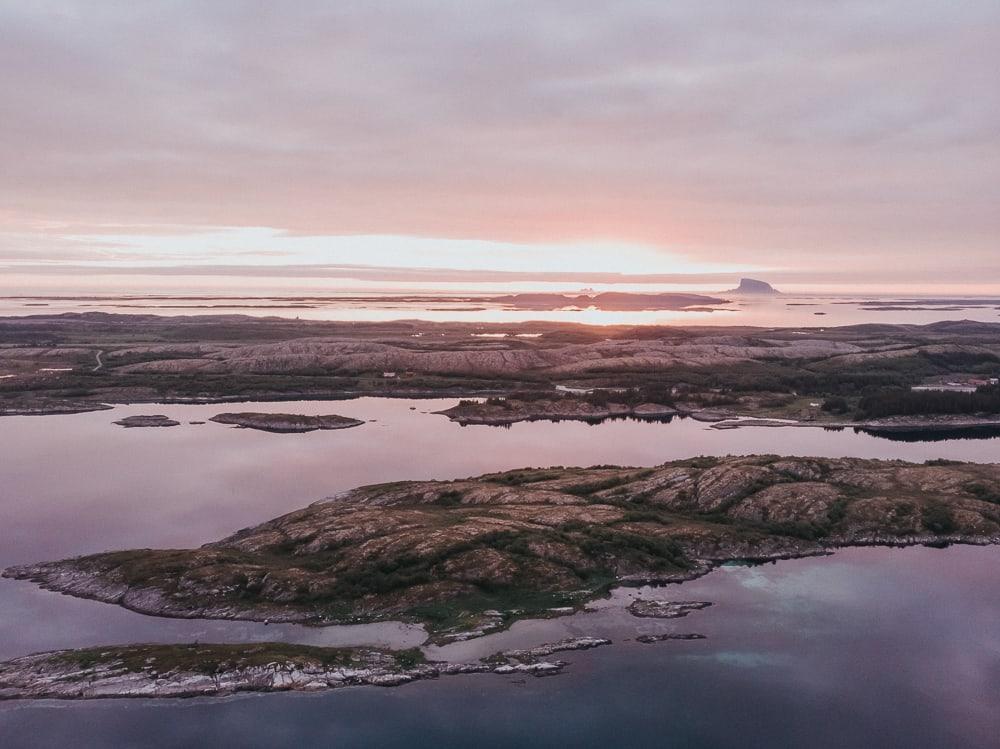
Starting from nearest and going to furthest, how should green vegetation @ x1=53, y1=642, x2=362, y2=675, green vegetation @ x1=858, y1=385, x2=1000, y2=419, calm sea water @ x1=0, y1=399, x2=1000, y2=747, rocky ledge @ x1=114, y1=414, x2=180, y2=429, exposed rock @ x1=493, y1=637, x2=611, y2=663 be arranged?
1. calm sea water @ x1=0, y1=399, x2=1000, y2=747
2. green vegetation @ x1=53, y1=642, x2=362, y2=675
3. exposed rock @ x1=493, y1=637, x2=611, y2=663
4. rocky ledge @ x1=114, y1=414, x2=180, y2=429
5. green vegetation @ x1=858, y1=385, x2=1000, y2=419

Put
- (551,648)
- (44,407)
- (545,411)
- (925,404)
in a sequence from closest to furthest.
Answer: (551,648) → (925,404) → (44,407) → (545,411)

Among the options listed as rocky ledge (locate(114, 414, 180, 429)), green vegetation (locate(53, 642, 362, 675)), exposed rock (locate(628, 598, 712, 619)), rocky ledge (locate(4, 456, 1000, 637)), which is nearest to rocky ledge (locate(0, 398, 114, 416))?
rocky ledge (locate(114, 414, 180, 429))

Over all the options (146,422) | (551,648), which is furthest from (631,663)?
(146,422)

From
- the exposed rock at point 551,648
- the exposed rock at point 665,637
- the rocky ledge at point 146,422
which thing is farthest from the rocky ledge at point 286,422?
the exposed rock at point 665,637

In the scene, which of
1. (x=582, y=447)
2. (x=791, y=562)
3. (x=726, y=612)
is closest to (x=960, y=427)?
(x=582, y=447)

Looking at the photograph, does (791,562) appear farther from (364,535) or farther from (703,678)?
(364,535)

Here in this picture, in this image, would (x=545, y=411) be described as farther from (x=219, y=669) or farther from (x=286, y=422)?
(x=219, y=669)

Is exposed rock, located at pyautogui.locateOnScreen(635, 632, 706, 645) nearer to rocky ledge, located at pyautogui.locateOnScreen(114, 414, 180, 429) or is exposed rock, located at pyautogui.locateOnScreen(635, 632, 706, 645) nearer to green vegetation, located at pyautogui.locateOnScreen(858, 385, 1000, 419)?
green vegetation, located at pyautogui.locateOnScreen(858, 385, 1000, 419)
